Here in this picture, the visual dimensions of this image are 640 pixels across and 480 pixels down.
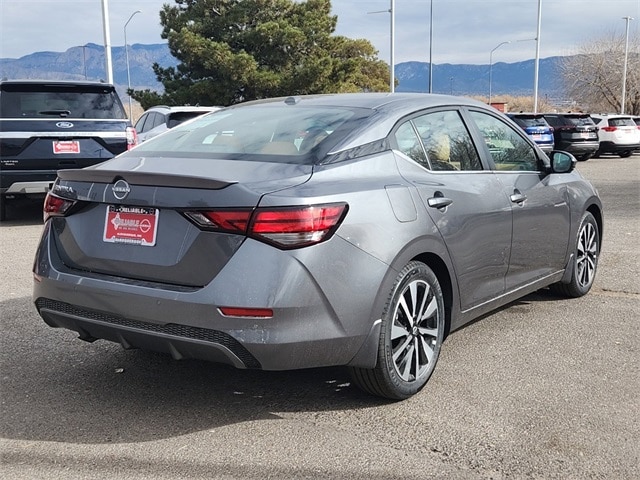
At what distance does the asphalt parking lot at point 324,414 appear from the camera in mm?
3027

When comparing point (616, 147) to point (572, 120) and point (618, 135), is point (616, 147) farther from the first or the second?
point (572, 120)

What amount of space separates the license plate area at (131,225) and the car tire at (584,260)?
3.56 metres

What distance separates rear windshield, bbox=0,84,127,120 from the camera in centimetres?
910

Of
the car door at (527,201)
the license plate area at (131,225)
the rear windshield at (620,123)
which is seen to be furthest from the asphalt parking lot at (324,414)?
the rear windshield at (620,123)

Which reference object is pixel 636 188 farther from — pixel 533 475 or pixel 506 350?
pixel 533 475

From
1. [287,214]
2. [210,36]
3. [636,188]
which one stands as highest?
[210,36]

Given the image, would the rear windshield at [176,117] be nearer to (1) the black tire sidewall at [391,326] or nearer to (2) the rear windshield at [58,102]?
(2) the rear windshield at [58,102]

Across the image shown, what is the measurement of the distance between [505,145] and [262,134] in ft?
6.06

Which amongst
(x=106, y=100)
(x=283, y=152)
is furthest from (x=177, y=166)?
(x=106, y=100)

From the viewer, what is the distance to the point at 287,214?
3076 mm

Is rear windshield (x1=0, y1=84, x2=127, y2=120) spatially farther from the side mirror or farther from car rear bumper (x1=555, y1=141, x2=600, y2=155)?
car rear bumper (x1=555, y1=141, x2=600, y2=155)

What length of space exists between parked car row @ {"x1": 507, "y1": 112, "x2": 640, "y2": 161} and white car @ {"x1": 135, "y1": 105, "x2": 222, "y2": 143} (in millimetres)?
11807

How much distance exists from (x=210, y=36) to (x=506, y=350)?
109 ft

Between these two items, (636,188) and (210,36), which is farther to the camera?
(210,36)
